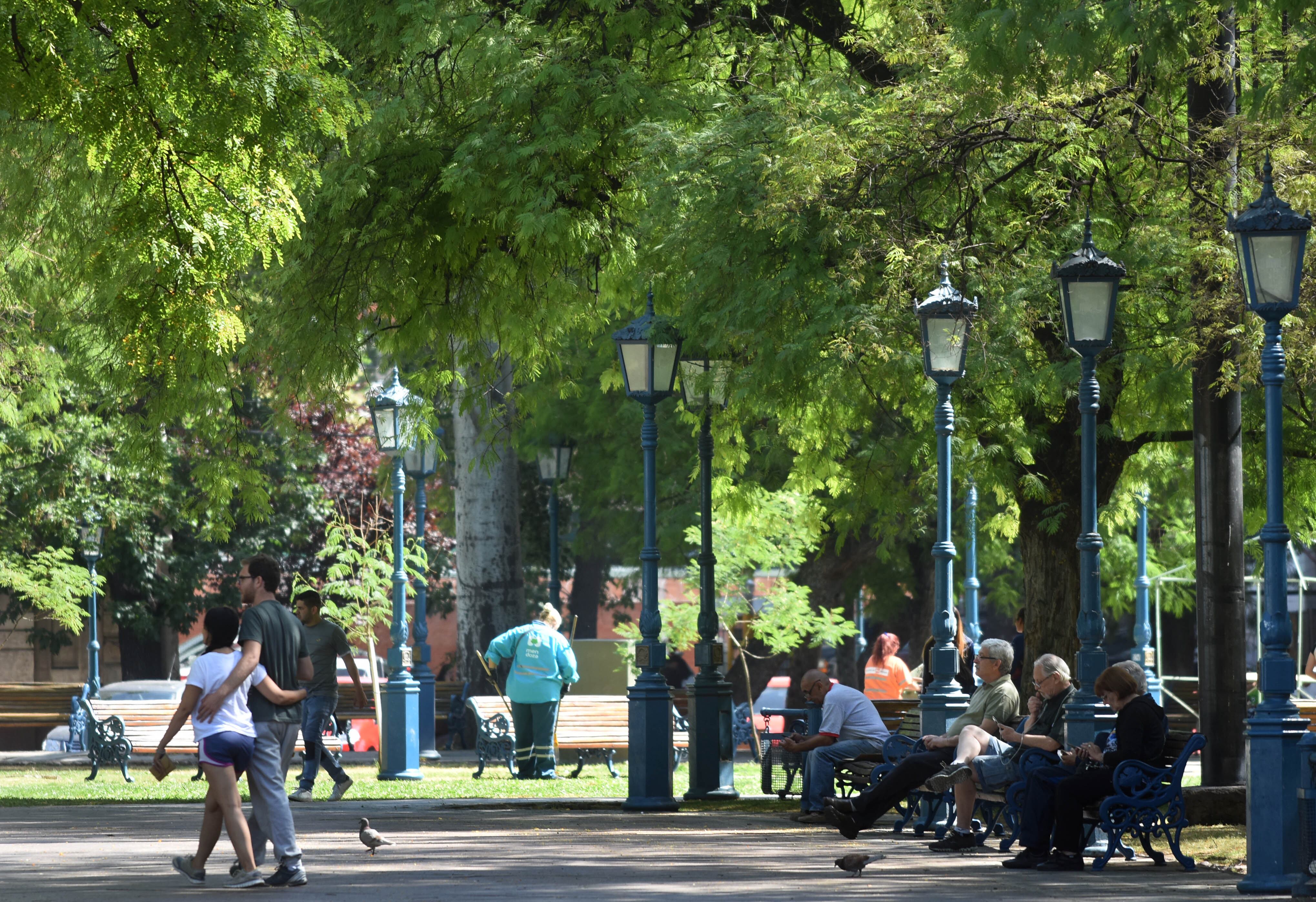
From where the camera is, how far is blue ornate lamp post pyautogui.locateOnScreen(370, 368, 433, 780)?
69.7 feet

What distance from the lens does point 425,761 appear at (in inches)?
991

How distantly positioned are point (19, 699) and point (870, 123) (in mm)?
21806

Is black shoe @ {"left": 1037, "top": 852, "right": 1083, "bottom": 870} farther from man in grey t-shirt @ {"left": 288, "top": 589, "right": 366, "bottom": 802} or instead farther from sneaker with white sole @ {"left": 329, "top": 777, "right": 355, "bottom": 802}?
sneaker with white sole @ {"left": 329, "top": 777, "right": 355, "bottom": 802}

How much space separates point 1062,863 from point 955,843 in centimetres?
123

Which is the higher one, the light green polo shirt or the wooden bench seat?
the light green polo shirt

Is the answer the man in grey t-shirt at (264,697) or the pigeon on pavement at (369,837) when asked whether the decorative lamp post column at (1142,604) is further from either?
the man in grey t-shirt at (264,697)

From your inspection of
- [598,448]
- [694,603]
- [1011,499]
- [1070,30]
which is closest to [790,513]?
[694,603]

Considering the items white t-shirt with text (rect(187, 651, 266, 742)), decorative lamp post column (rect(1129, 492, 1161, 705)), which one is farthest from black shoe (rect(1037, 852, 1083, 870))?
decorative lamp post column (rect(1129, 492, 1161, 705))

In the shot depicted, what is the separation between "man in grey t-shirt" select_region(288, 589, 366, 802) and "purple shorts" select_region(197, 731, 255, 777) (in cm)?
647

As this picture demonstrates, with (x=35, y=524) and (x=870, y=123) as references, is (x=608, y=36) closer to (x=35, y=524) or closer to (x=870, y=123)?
(x=870, y=123)

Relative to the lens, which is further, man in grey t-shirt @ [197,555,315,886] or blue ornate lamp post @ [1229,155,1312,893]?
man in grey t-shirt @ [197,555,315,886]

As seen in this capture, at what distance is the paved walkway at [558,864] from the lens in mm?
10008

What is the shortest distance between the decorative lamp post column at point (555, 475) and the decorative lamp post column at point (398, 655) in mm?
9017

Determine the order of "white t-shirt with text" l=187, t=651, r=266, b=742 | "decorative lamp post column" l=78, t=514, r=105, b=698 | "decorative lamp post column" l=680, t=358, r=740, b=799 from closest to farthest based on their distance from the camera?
"white t-shirt with text" l=187, t=651, r=266, b=742 → "decorative lamp post column" l=680, t=358, r=740, b=799 → "decorative lamp post column" l=78, t=514, r=105, b=698
